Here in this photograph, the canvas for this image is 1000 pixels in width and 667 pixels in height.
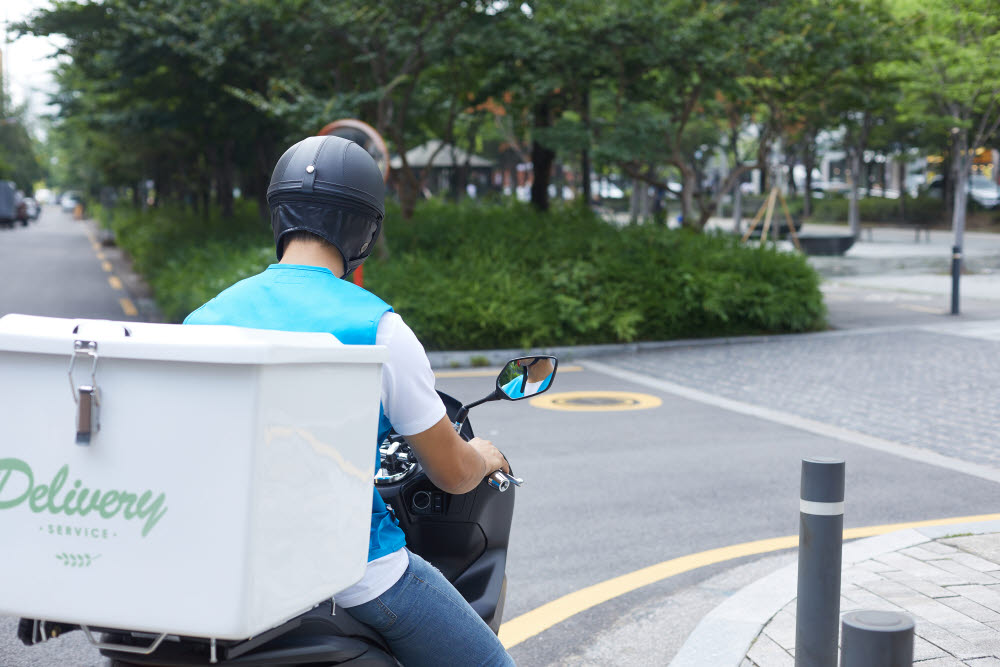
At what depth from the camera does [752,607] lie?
4258mm

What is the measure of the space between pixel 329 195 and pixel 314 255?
12 cm

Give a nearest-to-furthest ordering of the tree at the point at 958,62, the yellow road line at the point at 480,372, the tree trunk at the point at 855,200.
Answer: the yellow road line at the point at 480,372
the tree at the point at 958,62
the tree trunk at the point at 855,200

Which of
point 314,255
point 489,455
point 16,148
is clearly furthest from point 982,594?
point 16,148

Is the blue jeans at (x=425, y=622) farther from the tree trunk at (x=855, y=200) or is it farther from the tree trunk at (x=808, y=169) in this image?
the tree trunk at (x=808, y=169)

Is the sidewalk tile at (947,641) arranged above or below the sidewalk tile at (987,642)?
below

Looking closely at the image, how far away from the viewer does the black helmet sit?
2.03 meters

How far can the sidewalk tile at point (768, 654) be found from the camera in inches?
145

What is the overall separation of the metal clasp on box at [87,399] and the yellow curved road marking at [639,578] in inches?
112

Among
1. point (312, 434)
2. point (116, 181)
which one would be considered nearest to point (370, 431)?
point (312, 434)

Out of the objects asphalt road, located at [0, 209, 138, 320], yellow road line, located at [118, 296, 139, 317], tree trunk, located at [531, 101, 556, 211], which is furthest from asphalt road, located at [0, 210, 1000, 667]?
asphalt road, located at [0, 209, 138, 320]

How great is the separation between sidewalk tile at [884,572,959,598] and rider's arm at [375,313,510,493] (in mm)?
3050

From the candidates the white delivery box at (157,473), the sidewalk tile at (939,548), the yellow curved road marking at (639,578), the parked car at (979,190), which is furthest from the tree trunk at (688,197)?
the parked car at (979,190)

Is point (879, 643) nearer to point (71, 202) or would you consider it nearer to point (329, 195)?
point (329, 195)

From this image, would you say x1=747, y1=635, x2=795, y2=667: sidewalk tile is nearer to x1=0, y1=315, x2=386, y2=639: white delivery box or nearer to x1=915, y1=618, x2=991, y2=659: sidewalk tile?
x1=915, y1=618, x2=991, y2=659: sidewalk tile
